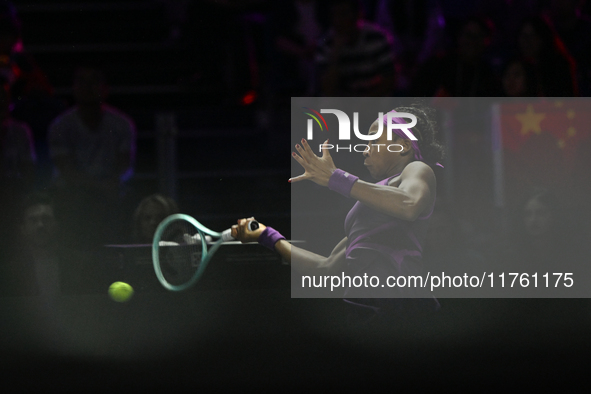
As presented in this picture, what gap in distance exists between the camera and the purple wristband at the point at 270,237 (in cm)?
305

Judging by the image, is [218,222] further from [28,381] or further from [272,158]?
[28,381]

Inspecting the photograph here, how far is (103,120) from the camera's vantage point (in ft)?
12.3

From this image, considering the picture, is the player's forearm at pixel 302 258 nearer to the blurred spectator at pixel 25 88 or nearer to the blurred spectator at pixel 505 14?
the blurred spectator at pixel 25 88

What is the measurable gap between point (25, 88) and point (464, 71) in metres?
2.45

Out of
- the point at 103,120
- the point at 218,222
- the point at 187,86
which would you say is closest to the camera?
the point at 218,222

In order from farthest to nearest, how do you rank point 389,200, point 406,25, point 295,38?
point 406,25
point 295,38
point 389,200

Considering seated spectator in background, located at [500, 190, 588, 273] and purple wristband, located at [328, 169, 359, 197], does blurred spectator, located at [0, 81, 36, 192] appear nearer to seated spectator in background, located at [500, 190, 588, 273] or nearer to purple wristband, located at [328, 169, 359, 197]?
purple wristband, located at [328, 169, 359, 197]

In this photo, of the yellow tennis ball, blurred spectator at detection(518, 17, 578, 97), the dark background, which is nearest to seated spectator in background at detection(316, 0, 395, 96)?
the dark background

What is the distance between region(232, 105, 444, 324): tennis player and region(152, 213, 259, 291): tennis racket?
449 mm

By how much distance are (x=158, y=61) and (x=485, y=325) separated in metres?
3.10

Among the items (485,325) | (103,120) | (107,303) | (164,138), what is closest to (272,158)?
(164,138)

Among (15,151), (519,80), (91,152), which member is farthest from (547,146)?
(15,151)

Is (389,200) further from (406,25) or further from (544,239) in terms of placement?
(406,25)

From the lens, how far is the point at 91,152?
371 cm
